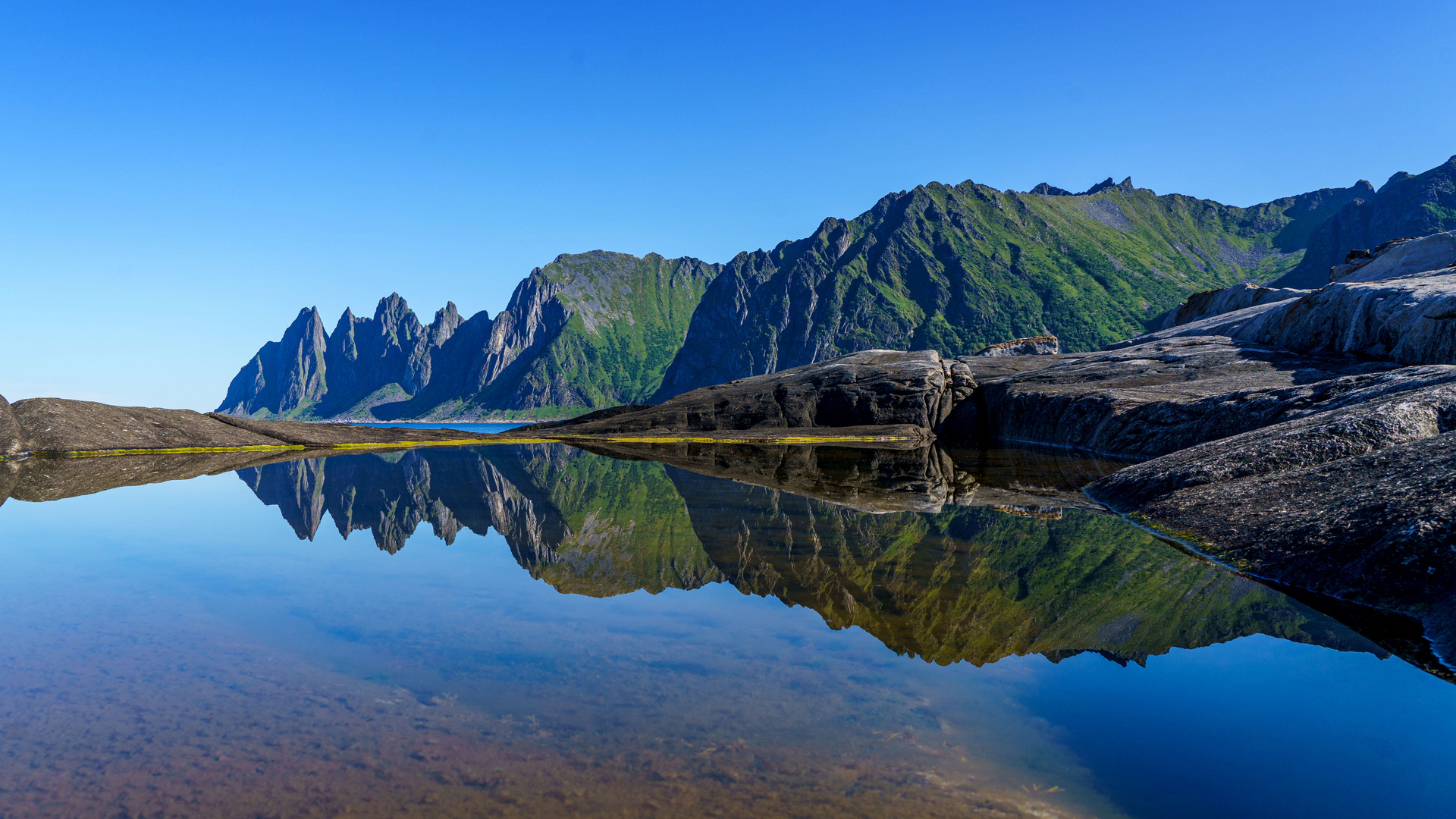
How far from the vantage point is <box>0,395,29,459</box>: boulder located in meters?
45.1

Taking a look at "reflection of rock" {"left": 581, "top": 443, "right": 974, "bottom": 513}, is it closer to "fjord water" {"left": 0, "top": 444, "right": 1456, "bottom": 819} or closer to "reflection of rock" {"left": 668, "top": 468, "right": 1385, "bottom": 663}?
"reflection of rock" {"left": 668, "top": 468, "right": 1385, "bottom": 663}

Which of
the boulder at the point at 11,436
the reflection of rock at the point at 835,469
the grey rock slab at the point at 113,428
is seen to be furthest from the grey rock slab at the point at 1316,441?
the boulder at the point at 11,436

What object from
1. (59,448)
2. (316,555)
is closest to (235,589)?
(316,555)

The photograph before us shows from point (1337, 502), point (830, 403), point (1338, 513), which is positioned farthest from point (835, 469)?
point (830, 403)

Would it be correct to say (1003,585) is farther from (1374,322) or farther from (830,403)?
(830,403)

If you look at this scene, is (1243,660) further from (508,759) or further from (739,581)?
(508,759)

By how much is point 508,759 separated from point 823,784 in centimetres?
305

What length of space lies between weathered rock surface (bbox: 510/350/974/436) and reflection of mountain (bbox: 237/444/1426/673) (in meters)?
30.9

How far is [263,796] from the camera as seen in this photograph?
6371mm

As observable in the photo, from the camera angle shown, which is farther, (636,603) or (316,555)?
(316,555)

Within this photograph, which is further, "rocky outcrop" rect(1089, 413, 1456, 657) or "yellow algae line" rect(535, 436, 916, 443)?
"yellow algae line" rect(535, 436, 916, 443)

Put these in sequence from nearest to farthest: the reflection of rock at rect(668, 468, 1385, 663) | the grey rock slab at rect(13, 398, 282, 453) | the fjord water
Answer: the fjord water
the reflection of rock at rect(668, 468, 1385, 663)
the grey rock slab at rect(13, 398, 282, 453)

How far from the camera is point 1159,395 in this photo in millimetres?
41594

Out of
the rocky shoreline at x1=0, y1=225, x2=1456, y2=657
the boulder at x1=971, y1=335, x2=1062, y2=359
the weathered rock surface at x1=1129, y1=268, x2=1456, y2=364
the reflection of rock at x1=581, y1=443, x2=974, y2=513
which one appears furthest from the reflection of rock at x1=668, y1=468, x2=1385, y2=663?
the boulder at x1=971, y1=335, x2=1062, y2=359
